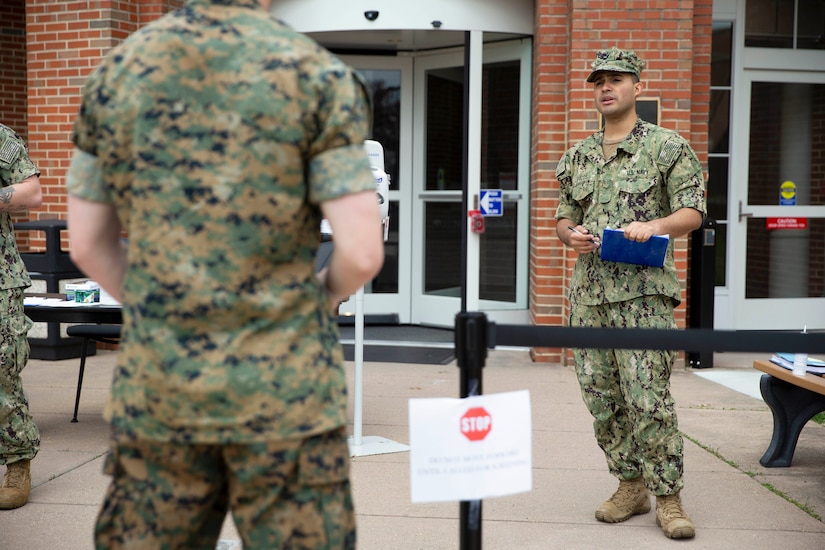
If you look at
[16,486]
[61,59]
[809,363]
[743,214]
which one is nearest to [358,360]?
[16,486]

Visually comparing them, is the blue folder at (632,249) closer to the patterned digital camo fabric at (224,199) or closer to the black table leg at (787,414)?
the black table leg at (787,414)

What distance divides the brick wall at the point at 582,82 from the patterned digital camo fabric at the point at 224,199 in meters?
5.96

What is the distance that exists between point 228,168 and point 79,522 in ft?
9.25

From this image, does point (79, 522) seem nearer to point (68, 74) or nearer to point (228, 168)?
point (228, 168)

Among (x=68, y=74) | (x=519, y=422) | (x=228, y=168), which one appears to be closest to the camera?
(x=228, y=168)

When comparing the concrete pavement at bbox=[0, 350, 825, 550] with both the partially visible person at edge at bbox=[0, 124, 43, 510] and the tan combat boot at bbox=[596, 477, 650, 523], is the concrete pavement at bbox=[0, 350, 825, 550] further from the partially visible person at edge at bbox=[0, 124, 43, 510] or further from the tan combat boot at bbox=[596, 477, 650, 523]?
the partially visible person at edge at bbox=[0, 124, 43, 510]

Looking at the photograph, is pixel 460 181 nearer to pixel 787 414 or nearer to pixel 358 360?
pixel 358 360

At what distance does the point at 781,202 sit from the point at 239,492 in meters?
7.97

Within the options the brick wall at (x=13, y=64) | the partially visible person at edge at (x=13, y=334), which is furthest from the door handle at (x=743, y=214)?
the brick wall at (x=13, y=64)

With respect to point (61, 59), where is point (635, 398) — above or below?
below

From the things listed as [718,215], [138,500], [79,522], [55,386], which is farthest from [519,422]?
[718,215]

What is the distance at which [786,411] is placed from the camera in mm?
5250

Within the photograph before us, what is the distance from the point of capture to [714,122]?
879cm

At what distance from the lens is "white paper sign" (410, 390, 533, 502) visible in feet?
7.68
